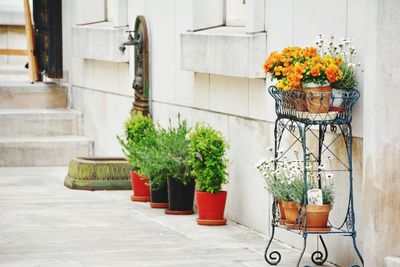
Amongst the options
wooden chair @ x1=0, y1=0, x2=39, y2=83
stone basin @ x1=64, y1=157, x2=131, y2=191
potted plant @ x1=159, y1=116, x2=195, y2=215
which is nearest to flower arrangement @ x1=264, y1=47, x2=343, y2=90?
potted plant @ x1=159, y1=116, x2=195, y2=215

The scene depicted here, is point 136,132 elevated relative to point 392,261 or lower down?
elevated

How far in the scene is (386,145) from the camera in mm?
8359

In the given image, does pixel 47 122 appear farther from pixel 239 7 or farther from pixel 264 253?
pixel 264 253

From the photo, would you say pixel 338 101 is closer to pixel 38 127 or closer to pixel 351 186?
pixel 351 186

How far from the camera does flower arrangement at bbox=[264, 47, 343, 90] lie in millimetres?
8695

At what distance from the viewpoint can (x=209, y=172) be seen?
434 inches

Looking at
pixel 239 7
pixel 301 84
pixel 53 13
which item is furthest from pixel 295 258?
pixel 53 13

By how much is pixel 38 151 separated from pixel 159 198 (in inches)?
183

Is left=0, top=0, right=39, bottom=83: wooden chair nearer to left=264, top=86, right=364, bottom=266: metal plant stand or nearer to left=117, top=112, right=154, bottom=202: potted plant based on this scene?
left=117, top=112, right=154, bottom=202: potted plant

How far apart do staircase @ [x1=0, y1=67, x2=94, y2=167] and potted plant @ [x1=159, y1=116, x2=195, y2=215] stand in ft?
16.6

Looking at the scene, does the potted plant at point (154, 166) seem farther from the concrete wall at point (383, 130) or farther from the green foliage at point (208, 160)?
the concrete wall at point (383, 130)

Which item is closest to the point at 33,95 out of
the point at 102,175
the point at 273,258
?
the point at 102,175

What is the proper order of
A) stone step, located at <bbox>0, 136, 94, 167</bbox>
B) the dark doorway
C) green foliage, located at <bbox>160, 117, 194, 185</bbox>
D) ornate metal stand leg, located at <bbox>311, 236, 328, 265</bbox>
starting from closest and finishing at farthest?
ornate metal stand leg, located at <bbox>311, 236, 328, 265</bbox>
green foliage, located at <bbox>160, 117, 194, 185</bbox>
stone step, located at <bbox>0, 136, 94, 167</bbox>
the dark doorway

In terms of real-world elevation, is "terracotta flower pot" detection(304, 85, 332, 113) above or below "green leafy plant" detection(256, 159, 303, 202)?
above
